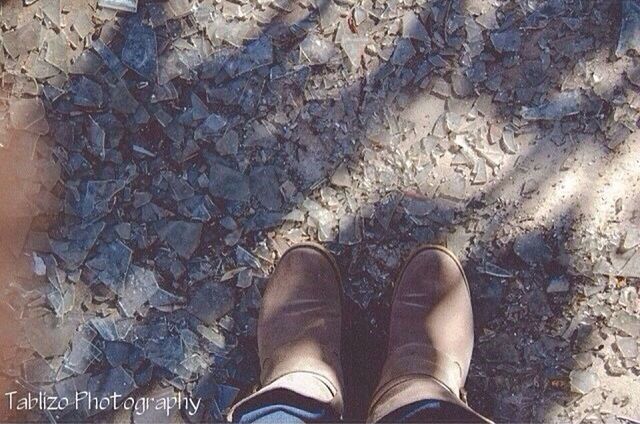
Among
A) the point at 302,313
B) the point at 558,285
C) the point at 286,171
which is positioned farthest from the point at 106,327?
the point at 558,285

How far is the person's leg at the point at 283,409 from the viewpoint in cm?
172

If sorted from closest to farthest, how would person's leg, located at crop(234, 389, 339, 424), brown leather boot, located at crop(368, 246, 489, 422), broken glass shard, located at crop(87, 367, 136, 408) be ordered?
1. person's leg, located at crop(234, 389, 339, 424)
2. brown leather boot, located at crop(368, 246, 489, 422)
3. broken glass shard, located at crop(87, 367, 136, 408)

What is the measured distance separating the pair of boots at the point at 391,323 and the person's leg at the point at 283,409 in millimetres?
68

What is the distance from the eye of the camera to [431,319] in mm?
1896

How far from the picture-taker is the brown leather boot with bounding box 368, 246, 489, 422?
182cm

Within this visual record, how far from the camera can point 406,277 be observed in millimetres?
1876

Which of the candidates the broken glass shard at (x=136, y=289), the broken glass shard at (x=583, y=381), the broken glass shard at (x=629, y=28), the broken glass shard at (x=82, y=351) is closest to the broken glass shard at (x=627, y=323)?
the broken glass shard at (x=583, y=381)

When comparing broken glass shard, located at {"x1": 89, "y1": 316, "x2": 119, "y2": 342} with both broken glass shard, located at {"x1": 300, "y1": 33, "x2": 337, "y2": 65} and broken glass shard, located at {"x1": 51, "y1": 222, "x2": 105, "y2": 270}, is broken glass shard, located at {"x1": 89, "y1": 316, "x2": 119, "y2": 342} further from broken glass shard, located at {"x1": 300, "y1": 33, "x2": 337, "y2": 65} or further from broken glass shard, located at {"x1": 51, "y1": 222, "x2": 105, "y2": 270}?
broken glass shard, located at {"x1": 300, "y1": 33, "x2": 337, "y2": 65}

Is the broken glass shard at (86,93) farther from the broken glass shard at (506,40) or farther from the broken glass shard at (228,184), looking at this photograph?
the broken glass shard at (506,40)

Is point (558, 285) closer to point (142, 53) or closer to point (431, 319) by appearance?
point (431, 319)

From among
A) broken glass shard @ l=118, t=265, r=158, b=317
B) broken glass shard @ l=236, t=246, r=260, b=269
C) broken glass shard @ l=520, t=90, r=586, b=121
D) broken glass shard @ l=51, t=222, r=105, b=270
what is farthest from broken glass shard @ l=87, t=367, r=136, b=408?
broken glass shard @ l=520, t=90, r=586, b=121

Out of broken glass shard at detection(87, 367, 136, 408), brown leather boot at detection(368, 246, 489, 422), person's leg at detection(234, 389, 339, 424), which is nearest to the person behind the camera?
person's leg at detection(234, 389, 339, 424)

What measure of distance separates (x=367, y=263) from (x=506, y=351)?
1.30ft

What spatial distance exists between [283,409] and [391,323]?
0.34m
